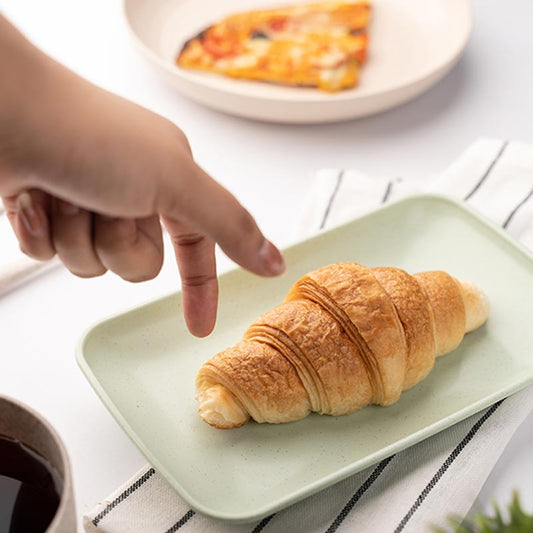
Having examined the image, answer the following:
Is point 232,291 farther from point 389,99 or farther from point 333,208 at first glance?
point 389,99

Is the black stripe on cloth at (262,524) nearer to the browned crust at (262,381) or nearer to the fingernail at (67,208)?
the browned crust at (262,381)

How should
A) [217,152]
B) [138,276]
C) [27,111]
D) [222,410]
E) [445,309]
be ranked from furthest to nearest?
[217,152], [445,309], [222,410], [138,276], [27,111]

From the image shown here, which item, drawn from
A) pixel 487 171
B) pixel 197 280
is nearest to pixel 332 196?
pixel 487 171

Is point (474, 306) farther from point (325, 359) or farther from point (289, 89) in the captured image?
point (289, 89)

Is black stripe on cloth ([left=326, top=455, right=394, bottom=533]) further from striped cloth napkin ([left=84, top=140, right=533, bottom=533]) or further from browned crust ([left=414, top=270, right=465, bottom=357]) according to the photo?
browned crust ([left=414, top=270, right=465, bottom=357])

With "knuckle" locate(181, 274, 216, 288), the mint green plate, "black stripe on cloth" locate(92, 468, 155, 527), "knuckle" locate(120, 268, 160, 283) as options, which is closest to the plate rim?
the mint green plate

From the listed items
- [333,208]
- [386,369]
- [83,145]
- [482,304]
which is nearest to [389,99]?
[333,208]

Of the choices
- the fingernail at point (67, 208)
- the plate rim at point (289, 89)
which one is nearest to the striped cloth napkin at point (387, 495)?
the fingernail at point (67, 208)
